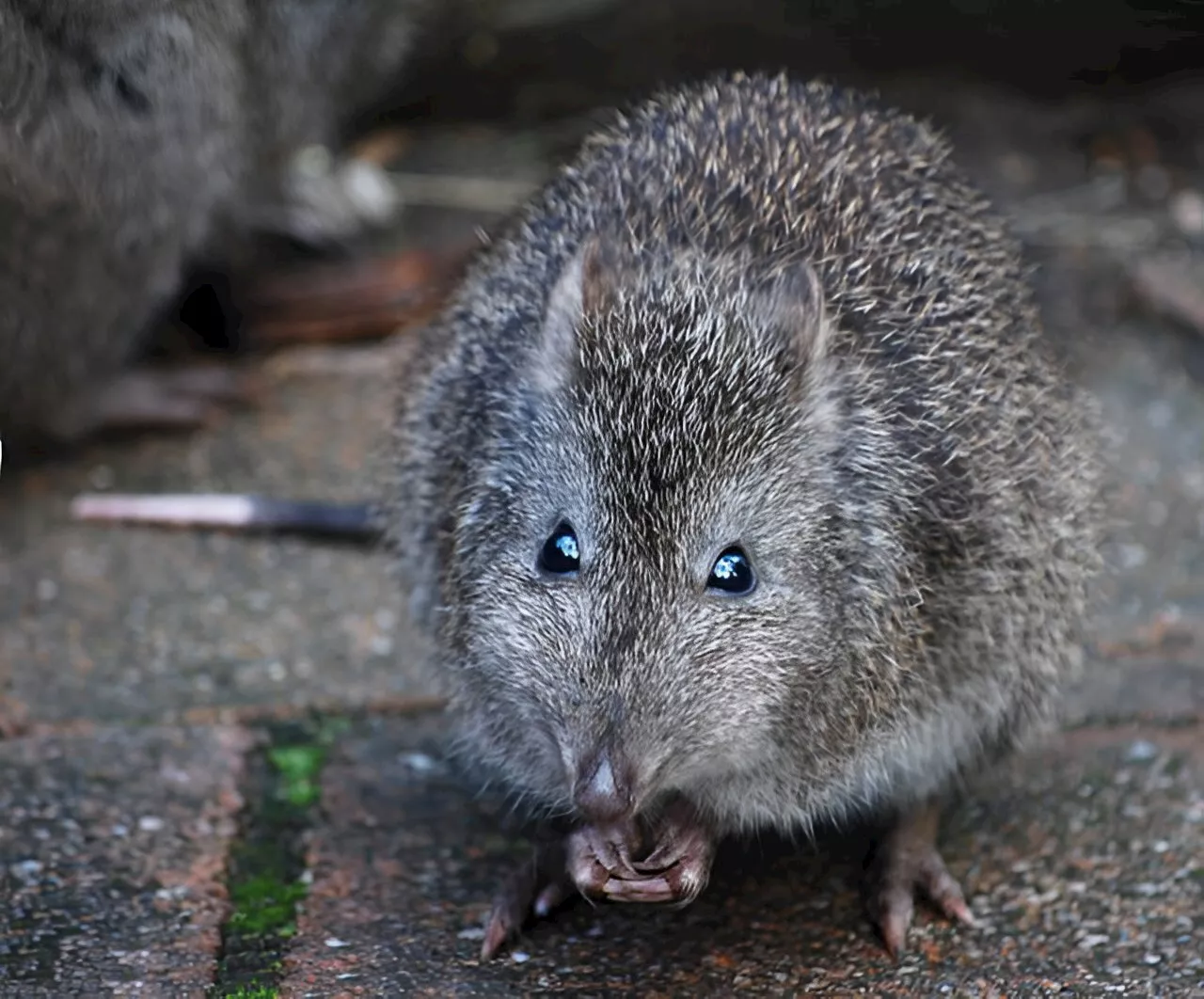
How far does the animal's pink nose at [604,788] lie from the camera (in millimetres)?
3316

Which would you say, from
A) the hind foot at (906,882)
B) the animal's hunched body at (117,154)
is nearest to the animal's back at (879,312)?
the hind foot at (906,882)

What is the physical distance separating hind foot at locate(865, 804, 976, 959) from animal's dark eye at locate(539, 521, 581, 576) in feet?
3.65

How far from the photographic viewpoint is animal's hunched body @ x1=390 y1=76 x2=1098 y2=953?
351cm

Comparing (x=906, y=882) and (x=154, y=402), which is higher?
(x=906, y=882)

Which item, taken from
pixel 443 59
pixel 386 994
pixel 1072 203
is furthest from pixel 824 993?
pixel 443 59

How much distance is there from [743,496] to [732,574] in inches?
6.1

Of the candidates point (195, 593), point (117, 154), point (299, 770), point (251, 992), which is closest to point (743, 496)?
point (251, 992)

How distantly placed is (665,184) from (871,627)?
116cm

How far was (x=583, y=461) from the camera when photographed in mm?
3631

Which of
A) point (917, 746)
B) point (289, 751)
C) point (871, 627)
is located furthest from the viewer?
point (289, 751)

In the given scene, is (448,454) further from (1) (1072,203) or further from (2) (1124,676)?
(1) (1072,203)

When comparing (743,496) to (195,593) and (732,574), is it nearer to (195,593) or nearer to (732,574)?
(732,574)

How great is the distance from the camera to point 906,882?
410cm

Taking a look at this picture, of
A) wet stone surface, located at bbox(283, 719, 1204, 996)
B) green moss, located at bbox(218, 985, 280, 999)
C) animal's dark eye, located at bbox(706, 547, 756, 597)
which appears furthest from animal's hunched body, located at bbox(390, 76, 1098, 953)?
green moss, located at bbox(218, 985, 280, 999)
